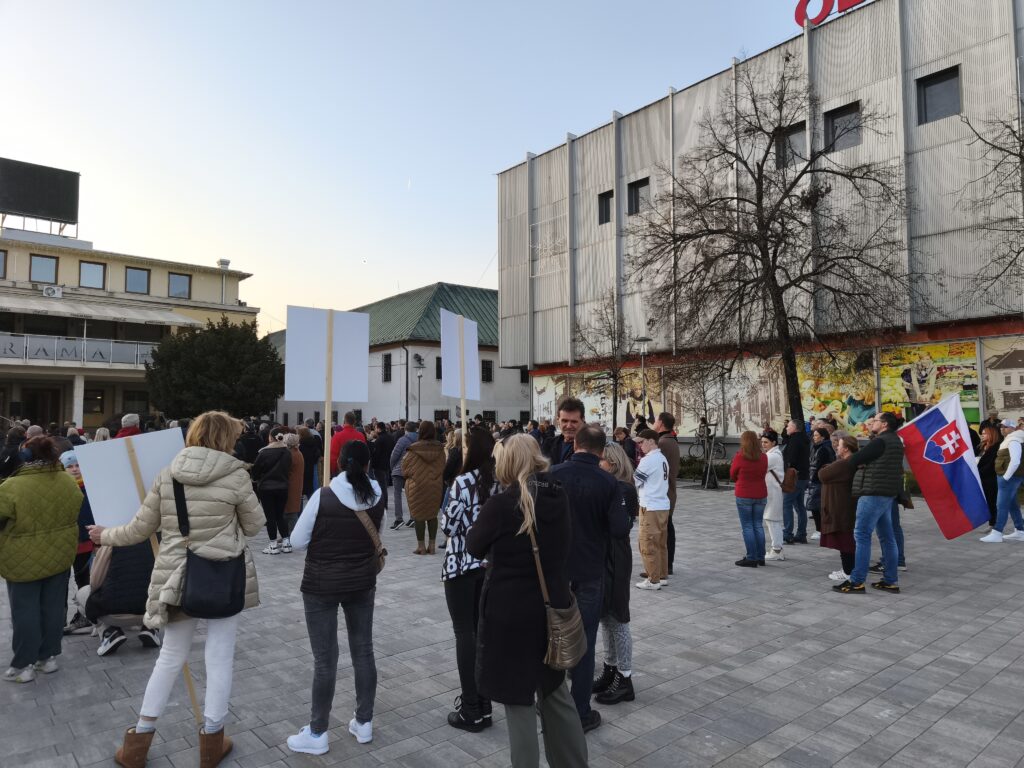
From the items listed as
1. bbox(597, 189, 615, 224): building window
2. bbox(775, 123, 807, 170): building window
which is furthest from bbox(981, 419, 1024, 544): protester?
bbox(597, 189, 615, 224): building window

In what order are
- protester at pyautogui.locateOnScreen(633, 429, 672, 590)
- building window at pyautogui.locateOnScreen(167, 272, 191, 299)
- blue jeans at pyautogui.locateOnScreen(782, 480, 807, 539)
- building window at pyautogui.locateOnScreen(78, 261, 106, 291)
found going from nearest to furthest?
protester at pyautogui.locateOnScreen(633, 429, 672, 590), blue jeans at pyautogui.locateOnScreen(782, 480, 807, 539), building window at pyautogui.locateOnScreen(78, 261, 106, 291), building window at pyautogui.locateOnScreen(167, 272, 191, 299)

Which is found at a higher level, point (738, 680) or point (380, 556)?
point (380, 556)

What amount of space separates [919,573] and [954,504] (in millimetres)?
1013

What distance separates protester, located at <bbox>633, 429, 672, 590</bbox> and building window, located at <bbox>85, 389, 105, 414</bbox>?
41905 mm

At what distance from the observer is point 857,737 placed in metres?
4.05

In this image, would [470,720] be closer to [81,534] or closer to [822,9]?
[81,534]

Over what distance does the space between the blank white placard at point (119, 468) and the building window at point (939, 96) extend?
958 inches

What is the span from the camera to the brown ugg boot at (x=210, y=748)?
11.9 feet

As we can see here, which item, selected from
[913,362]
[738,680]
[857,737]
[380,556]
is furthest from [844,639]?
[913,362]

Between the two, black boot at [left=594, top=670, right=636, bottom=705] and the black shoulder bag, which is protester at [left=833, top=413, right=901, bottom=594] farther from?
the black shoulder bag

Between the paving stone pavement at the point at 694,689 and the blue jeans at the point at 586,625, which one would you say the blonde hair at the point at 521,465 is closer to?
the blue jeans at the point at 586,625

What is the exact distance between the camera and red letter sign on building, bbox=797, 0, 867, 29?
75.6 ft

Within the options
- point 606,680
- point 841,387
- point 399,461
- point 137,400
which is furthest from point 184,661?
point 137,400

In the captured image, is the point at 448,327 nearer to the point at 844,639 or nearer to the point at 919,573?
the point at 844,639
